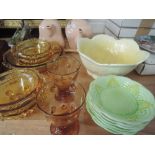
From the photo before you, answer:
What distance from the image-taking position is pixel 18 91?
0.53 metres

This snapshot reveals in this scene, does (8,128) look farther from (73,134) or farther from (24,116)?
(73,134)

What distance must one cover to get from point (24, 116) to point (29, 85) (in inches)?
3.2

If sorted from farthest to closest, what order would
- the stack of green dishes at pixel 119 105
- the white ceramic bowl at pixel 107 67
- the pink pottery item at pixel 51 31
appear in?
the pink pottery item at pixel 51 31 → the white ceramic bowl at pixel 107 67 → the stack of green dishes at pixel 119 105

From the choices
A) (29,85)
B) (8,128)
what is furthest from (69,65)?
(8,128)

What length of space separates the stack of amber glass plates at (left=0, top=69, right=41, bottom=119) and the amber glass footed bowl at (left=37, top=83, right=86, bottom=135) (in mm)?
24

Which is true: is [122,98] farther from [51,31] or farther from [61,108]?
[51,31]

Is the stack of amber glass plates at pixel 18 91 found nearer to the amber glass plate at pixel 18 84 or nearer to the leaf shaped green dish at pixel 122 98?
the amber glass plate at pixel 18 84

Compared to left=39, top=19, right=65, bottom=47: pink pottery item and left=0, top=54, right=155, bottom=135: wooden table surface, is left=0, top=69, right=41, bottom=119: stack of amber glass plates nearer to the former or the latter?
left=0, top=54, right=155, bottom=135: wooden table surface

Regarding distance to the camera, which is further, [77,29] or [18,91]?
[77,29]

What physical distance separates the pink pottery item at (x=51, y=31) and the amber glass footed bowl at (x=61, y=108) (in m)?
0.21

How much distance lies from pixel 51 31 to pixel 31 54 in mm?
114

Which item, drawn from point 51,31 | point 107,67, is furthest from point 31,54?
point 107,67

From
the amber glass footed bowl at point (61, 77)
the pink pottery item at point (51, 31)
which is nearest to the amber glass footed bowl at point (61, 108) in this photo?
the amber glass footed bowl at point (61, 77)

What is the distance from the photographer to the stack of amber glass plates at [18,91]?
46 centimetres
